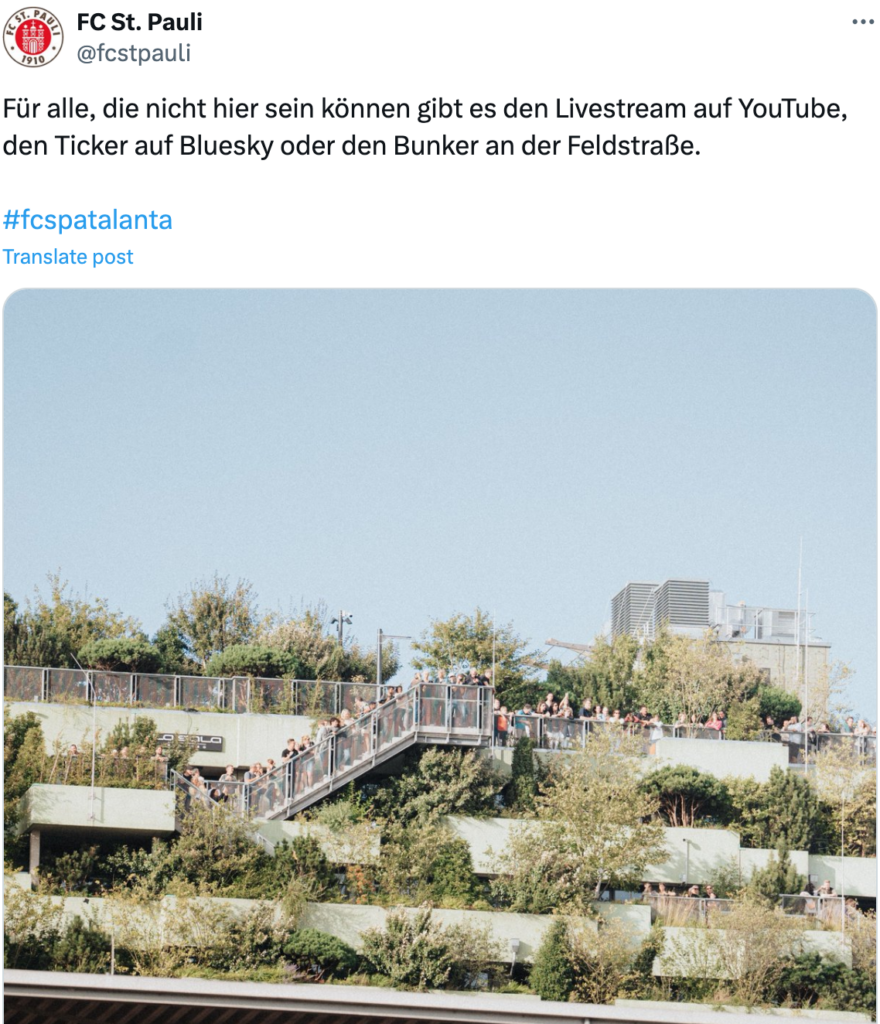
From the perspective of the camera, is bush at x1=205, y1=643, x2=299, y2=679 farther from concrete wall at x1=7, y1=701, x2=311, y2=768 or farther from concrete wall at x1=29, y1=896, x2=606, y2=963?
concrete wall at x1=29, y1=896, x2=606, y2=963

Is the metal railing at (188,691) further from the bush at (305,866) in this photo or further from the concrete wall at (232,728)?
the bush at (305,866)

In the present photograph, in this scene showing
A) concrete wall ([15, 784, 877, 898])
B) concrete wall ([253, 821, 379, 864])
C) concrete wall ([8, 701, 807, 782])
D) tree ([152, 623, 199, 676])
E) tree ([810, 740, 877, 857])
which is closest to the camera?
concrete wall ([253, 821, 379, 864])

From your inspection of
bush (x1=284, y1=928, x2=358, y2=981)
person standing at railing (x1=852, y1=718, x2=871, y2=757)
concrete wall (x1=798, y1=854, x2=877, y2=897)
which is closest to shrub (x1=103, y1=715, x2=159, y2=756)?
bush (x1=284, y1=928, x2=358, y2=981)

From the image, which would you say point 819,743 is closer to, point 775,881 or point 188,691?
point 775,881
